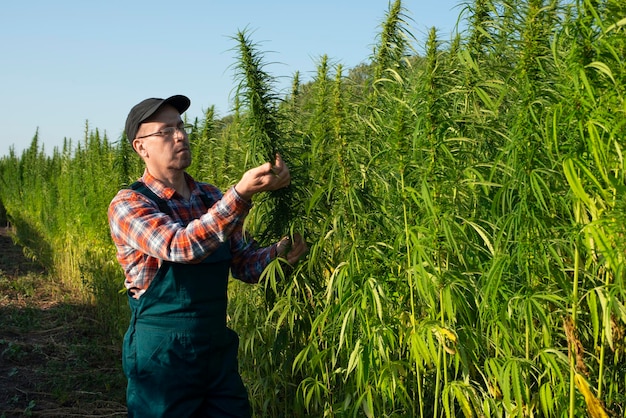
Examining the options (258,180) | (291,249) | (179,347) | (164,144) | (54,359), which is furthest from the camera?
(54,359)

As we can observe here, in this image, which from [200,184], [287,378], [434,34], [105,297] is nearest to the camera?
[434,34]

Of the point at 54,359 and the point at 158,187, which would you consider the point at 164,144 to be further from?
the point at 54,359

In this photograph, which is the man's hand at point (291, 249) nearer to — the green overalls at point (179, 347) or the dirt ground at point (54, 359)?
the green overalls at point (179, 347)

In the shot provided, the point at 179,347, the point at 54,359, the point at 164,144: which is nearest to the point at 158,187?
the point at 164,144

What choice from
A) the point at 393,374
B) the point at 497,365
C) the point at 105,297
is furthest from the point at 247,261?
the point at 105,297

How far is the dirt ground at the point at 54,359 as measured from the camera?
226 inches

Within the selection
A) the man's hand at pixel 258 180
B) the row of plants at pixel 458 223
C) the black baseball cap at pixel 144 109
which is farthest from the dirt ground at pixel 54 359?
the man's hand at pixel 258 180

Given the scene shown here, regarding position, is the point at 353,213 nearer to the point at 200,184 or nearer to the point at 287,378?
the point at 200,184

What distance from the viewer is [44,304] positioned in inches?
373

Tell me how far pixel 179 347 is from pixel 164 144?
2.93ft

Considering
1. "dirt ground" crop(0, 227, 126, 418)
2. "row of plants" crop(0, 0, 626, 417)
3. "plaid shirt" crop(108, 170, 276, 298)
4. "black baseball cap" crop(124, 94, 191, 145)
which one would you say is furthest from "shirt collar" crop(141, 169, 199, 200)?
"dirt ground" crop(0, 227, 126, 418)

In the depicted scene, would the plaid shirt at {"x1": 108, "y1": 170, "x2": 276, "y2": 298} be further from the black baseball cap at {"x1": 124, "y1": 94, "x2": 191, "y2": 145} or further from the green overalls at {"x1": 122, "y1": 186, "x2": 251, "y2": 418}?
the black baseball cap at {"x1": 124, "y1": 94, "x2": 191, "y2": 145}

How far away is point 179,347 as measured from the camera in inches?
117

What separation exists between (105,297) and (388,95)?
5.77 metres
